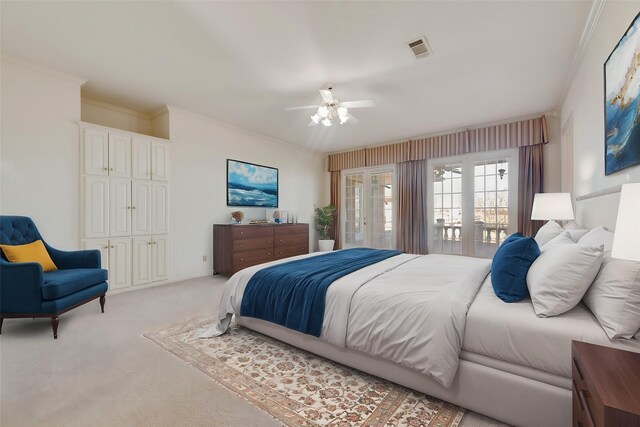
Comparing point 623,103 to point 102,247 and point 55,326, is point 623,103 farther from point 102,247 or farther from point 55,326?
point 102,247

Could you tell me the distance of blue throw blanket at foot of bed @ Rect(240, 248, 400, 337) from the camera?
1946mm

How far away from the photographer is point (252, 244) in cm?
478

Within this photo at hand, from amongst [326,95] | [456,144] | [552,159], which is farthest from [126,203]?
[552,159]

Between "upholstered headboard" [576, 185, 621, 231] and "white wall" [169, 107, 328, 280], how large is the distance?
4822 millimetres

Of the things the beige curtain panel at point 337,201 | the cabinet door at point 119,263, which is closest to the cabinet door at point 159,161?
the cabinet door at point 119,263

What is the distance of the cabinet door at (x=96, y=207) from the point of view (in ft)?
11.2

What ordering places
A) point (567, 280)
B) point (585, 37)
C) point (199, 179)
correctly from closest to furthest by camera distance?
point (567, 280) → point (585, 37) → point (199, 179)

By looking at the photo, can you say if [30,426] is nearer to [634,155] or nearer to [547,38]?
[634,155]

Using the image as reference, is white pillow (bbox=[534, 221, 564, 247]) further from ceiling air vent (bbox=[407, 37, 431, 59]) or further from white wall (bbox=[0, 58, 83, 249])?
white wall (bbox=[0, 58, 83, 249])

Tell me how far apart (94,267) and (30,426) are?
74.3 inches

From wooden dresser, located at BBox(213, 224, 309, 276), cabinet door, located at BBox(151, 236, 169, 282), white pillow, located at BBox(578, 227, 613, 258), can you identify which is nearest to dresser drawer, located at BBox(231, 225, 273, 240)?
wooden dresser, located at BBox(213, 224, 309, 276)

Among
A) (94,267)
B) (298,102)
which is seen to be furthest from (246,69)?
(94,267)

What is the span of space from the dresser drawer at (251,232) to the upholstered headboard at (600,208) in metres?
4.29

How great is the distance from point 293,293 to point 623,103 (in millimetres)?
2495
